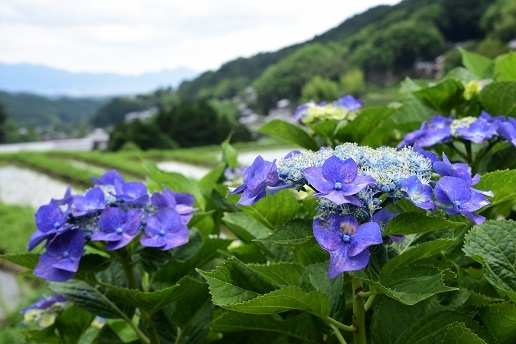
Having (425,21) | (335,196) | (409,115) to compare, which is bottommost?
(425,21)

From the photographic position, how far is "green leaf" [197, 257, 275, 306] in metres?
0.64

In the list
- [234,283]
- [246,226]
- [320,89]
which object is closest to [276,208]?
[246,226]

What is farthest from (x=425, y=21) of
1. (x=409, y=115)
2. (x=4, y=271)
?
(x=409, y=115)

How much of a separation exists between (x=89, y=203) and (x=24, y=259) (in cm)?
15

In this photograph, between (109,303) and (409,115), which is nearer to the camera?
(109,303)

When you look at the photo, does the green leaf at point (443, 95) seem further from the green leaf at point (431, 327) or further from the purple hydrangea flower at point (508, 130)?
the green leaf at point (431, 327)

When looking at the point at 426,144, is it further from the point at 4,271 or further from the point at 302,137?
the point at 4,271

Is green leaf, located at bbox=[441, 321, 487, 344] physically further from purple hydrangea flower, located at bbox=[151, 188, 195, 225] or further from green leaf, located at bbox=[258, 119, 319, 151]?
green leaf, located at bbox=[258, 119, 319, 151]

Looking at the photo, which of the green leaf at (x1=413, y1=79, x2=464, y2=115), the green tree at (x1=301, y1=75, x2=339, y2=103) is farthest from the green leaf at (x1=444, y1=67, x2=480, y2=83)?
the green tree at (x1=301, y1=75, x2=339, y2=103)

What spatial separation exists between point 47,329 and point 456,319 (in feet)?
2.61

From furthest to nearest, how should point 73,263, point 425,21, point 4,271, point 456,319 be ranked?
point 425,21 < point 4,271 < point 73,263 < point 456,319

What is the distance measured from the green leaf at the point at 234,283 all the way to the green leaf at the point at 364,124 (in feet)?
1.63

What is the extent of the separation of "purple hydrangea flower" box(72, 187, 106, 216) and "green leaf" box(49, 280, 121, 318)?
19 cm

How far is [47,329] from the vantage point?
111cm
